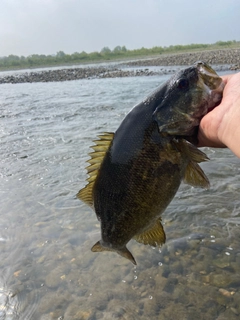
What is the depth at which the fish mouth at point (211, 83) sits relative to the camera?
2441 millimetres

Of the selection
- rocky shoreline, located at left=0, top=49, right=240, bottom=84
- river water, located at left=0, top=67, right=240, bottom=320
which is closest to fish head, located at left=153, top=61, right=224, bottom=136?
river water, located at left=0, top=67, right=240, bottom=320

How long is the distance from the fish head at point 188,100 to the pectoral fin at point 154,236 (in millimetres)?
820

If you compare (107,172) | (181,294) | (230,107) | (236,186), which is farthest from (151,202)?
(236,186)

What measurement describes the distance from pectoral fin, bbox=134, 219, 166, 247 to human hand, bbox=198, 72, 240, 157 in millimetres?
852

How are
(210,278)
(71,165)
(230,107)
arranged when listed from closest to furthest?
(230,107), (210,278), (71,165)

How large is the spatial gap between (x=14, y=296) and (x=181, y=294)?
80.0 inches

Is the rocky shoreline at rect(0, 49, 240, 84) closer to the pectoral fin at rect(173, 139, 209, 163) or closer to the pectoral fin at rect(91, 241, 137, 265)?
the pectoral fin at rect(173, 139, 209, 163)

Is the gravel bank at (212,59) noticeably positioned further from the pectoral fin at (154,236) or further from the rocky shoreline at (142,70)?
the pectoral fin at (154,236)

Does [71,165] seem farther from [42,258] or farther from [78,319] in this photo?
[78,319]

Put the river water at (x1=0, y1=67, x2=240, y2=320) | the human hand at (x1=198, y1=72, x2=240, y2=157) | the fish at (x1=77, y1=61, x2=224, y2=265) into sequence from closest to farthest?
the human hand at (x1=198, y1=72, x2=240, y2=157)
the fish at (x1=77, y1=61, x2=224, y2=265)
the river water at (x1=0, y1=67, x2=240, y2=320)

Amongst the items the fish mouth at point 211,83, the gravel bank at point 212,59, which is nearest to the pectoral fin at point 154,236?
the fish mouth at point 211,83

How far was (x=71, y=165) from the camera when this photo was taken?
25.3 feet

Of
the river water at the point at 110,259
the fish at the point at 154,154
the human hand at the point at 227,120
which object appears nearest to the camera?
the human hand at the point at 227,120

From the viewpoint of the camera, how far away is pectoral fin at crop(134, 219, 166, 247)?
266cm
